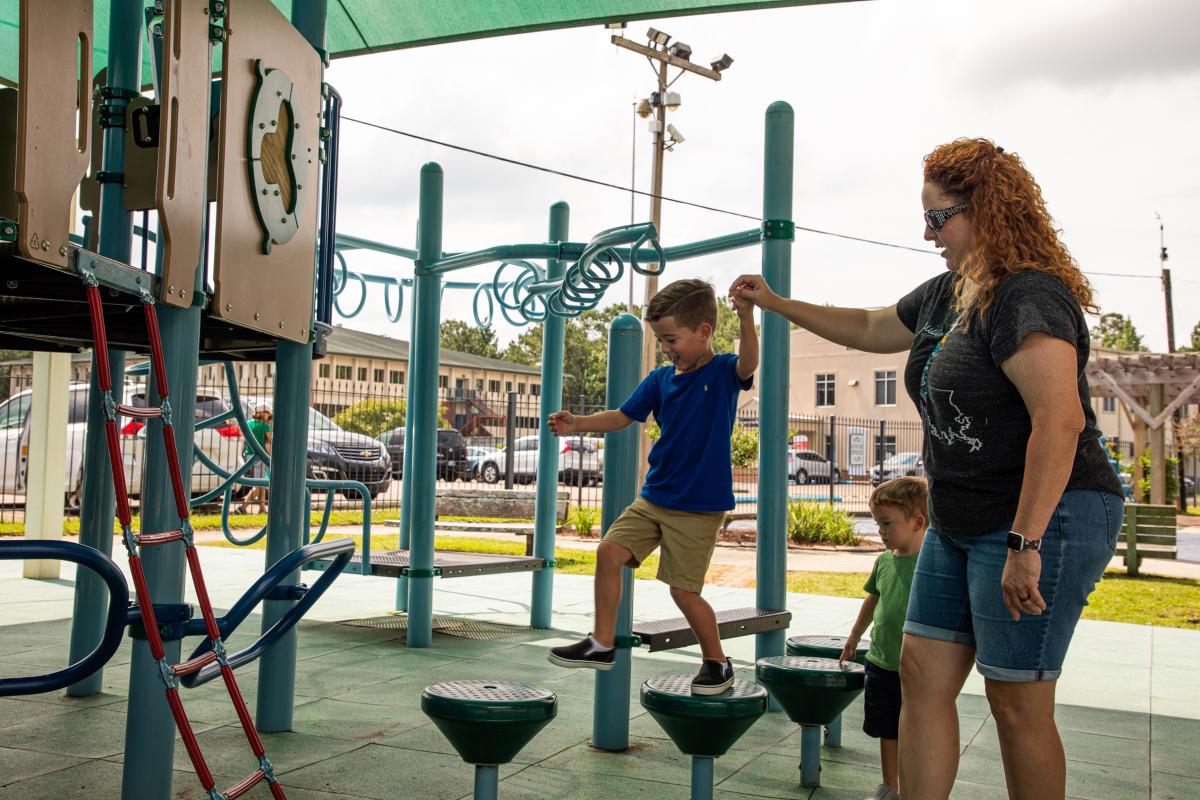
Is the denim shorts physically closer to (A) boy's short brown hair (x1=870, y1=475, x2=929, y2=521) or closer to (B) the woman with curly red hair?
(B) the woman with curly red hair

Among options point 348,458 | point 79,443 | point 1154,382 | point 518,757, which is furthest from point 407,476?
point 1154,382

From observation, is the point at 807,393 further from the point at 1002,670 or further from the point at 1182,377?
the point at 1002,670

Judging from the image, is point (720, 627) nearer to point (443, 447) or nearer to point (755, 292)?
point (755, 292)

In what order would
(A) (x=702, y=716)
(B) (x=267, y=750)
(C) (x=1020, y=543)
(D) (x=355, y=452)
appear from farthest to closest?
1. (D) (x=355, y=452)
2. (B) (x=267, y=750)
3. (A) (x=702, y=716)
4. (C) (x=1020, y=543)

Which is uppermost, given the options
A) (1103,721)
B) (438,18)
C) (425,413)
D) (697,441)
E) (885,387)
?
(885,387)

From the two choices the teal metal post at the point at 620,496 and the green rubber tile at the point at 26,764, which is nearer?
the green rubber tile at the point at 26,764

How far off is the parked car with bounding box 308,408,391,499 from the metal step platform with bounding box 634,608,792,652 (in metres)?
14.6

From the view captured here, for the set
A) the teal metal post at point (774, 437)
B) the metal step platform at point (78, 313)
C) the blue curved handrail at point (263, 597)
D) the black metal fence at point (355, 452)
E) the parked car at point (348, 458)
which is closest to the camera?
the metal step platform at point (78, 313)

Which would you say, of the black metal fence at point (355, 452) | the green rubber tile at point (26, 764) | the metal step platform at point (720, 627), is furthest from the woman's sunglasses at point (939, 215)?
the green rubber tile at point (26, 764)

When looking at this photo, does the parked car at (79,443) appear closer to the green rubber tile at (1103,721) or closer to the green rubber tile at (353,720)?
the green rubber tile at (353,720)

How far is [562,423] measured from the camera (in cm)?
404

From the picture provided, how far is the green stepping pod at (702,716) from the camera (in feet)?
10.3

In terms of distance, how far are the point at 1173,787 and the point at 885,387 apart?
44.8 meters

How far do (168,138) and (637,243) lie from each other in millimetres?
3040
